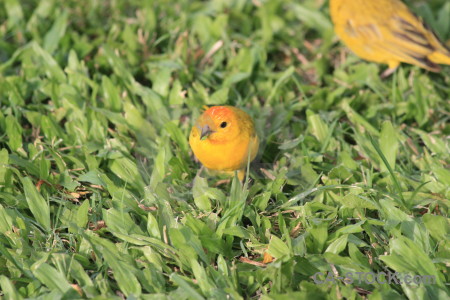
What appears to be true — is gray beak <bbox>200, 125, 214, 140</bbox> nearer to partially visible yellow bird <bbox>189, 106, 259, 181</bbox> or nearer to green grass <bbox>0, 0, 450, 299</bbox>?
partially visible yellow bird <bbox>189, 106, 259, 181</bbox>

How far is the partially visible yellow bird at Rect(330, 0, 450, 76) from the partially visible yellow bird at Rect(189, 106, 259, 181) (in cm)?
148

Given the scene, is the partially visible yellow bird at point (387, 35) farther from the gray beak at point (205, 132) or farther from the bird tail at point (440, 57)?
the gray beak at point (205, 132)

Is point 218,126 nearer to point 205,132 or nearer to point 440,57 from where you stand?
point 205,132

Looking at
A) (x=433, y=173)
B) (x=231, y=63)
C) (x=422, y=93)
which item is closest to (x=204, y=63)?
(x=231, y=63)

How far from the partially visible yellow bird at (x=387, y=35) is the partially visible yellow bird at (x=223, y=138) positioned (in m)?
1.48

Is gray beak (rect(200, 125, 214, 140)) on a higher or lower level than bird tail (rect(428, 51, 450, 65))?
higher

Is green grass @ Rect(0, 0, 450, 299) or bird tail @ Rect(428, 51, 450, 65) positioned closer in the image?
green grass @ Rect(0, 0, 450, 299)

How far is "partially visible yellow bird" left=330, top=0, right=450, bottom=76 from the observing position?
148 inches

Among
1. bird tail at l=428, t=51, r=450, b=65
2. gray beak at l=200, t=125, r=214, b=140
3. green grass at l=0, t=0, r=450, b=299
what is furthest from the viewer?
bird tail at l=428, t=51, r=450, b=65

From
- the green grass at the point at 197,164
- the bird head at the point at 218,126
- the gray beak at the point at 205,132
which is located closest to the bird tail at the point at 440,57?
the green grass at the point at 197,164

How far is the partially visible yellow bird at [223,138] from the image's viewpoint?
2.75 meters

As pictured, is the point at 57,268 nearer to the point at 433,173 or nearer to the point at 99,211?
the point at 99,211

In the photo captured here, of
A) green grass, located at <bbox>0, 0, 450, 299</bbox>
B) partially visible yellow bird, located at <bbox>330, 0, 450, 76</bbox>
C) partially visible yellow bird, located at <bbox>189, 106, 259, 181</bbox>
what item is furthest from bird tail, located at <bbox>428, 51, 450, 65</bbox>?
partially visible yellow bird, located at <bbox>189, 106, 259, 181</bbox>

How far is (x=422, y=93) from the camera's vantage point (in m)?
3.71
